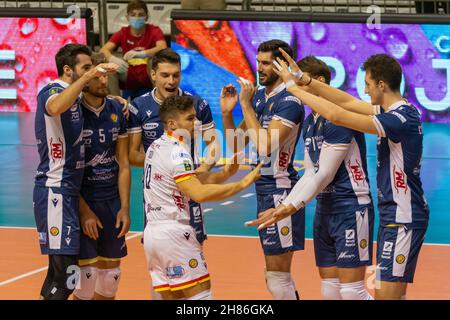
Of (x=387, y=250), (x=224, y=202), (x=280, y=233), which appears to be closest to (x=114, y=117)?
(x=280, y=233)

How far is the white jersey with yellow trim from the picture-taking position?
26.4ft

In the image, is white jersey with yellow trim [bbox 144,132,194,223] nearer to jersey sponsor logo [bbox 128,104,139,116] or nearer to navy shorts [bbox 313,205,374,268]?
jersey sponsor logo [bbox 128,104,139,116]

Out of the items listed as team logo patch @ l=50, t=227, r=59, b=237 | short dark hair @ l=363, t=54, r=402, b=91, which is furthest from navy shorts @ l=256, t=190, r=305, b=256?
team logo patch @ l=50, t=227, r=59, b=237

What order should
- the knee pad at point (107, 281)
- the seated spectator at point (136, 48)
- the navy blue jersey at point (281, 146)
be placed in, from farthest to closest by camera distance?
the seated spectator at point (136, 48)
the knee pad at point (107, 281)
the navy blue jersey at point (281, 146)

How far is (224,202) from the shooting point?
15.0 meters

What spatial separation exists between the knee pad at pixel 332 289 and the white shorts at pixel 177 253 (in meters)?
1.45

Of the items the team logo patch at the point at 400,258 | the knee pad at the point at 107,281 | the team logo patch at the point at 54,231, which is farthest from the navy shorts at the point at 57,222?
the team logo patch at the point at 400,258

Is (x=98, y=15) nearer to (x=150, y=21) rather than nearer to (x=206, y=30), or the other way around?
(x=150, y=21)

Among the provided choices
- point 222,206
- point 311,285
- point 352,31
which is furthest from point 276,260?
point 352,31

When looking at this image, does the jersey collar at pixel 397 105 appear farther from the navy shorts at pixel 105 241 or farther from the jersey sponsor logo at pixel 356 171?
the navy shorts at pixel 105 241

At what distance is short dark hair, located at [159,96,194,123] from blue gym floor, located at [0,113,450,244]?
5145mm

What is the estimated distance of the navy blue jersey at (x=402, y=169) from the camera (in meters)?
8.12

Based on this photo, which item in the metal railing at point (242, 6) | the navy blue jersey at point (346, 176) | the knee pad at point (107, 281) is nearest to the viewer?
the navy blue jersey at point (346, 176)

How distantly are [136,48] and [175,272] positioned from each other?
11181mm
